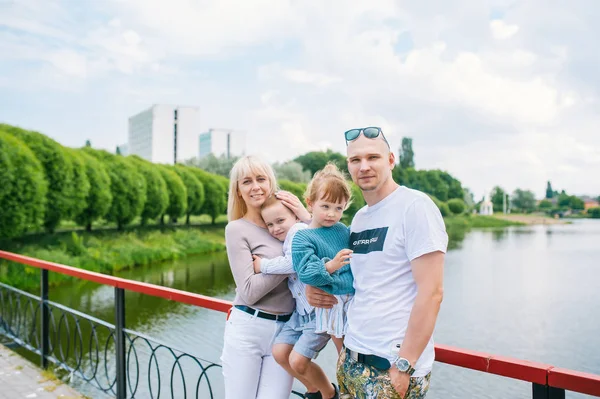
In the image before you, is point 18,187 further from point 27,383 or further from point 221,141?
point 221,141

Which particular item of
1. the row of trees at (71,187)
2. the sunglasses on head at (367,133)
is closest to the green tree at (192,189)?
the row of trees at (71,187)

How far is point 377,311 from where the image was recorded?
1.62 metres

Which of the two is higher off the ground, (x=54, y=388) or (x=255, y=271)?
(x=255, y=271)

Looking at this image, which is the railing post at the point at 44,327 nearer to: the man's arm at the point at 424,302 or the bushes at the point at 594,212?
the man's arm at the point at 424,302

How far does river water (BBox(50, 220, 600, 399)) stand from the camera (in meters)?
9.16

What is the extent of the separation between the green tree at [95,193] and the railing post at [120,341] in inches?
631

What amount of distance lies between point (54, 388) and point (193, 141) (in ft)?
300

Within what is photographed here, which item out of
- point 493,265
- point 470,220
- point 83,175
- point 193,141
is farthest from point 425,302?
point 193,141

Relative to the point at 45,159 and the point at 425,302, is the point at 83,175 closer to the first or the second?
the point at 45,159

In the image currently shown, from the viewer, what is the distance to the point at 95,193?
18.8 meters

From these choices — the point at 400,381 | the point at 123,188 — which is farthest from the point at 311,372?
the point at 123,188

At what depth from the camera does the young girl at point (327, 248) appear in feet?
5.87

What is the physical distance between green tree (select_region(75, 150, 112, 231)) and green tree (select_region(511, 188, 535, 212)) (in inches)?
3382

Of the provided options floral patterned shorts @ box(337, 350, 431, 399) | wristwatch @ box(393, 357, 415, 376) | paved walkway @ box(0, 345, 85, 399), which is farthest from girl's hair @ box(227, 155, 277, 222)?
paved walkway @ box(0, 345, 85, 399)
